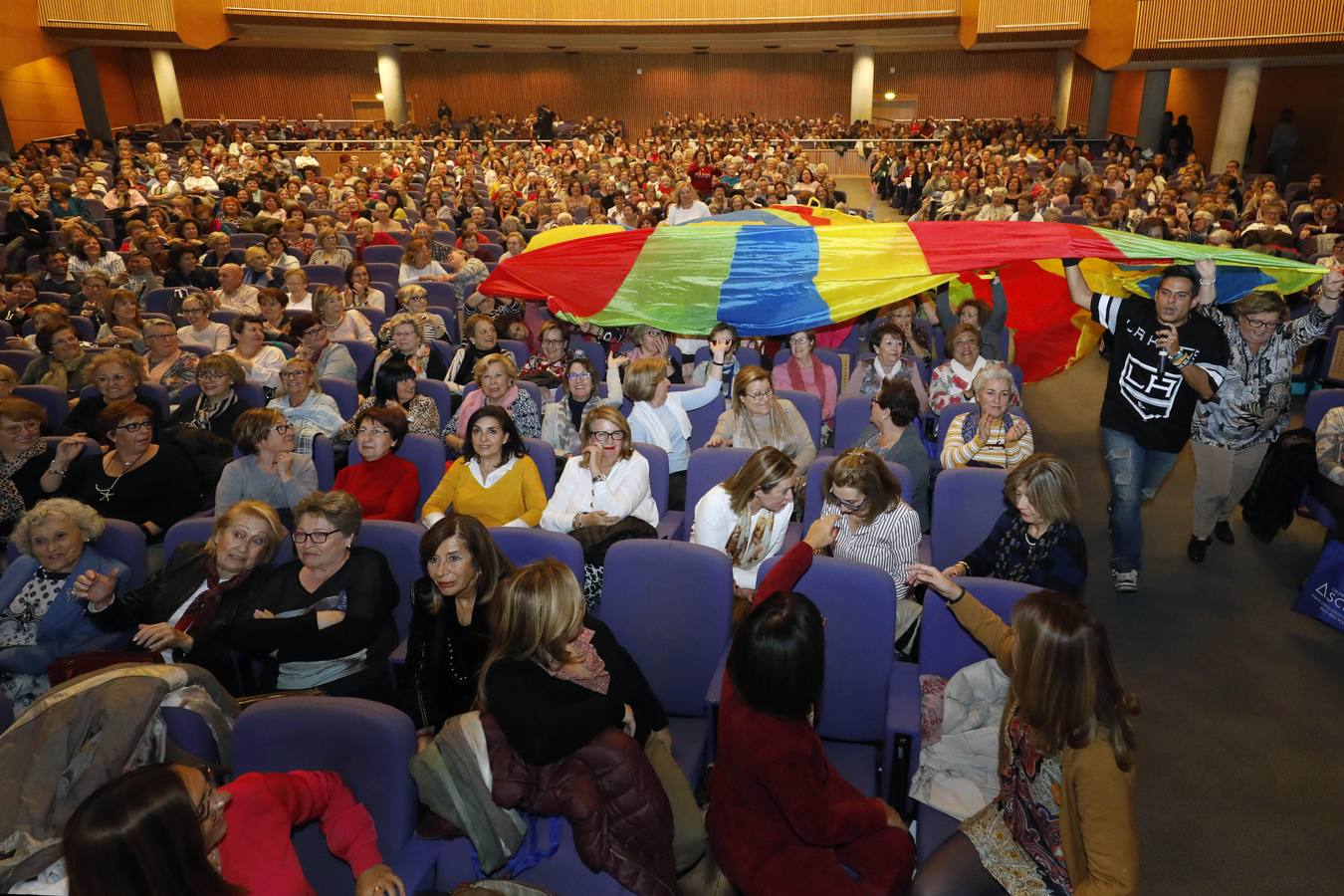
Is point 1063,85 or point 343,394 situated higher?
point 1063,85

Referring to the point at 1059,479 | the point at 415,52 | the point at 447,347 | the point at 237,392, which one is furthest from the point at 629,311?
the point at 415,52

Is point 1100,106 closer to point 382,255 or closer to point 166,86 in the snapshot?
point 382,255

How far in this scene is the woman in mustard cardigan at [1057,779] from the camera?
1716 mm

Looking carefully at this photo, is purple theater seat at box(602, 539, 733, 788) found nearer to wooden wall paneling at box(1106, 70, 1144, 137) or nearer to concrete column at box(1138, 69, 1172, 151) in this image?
concrete column at box(1138, 69, 1172, 151)

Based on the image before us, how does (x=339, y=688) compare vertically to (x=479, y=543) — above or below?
below

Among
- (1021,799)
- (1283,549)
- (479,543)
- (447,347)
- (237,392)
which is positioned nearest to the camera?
(1021,799)

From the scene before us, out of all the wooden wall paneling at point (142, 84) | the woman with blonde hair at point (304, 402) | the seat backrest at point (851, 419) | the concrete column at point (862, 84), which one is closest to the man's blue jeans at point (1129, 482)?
the seat backrest at point (851, 419)

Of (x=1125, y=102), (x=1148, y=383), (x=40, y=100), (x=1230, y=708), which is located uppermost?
(x=40, y=100)

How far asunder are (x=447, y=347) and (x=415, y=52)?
21.3 m

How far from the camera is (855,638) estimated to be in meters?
2.53

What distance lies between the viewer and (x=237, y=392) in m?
4.52

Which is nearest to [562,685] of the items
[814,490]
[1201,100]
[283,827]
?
[283,827]

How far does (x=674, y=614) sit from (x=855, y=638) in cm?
59

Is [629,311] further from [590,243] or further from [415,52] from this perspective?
[415,52]
